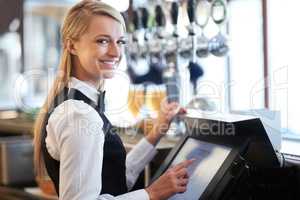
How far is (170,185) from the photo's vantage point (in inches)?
41.1

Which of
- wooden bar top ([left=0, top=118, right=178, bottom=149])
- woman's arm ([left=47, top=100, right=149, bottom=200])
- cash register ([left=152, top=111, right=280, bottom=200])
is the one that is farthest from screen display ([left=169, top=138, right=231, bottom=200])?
wooden bar top ([left=0, top=118, right=178, bottom=149])

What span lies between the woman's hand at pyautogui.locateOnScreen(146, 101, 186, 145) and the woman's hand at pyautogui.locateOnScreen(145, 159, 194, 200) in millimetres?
356

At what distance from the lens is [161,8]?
212 centimetres

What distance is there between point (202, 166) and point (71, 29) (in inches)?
18.0

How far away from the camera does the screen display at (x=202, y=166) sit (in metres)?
1.08

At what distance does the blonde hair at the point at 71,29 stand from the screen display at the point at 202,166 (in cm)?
37

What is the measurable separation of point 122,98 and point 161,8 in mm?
467

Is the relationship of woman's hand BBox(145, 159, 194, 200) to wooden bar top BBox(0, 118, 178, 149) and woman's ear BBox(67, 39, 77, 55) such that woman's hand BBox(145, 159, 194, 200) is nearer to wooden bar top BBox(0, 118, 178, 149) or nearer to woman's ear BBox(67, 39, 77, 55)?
woman's ear BBox(67, 39, 77, 55)

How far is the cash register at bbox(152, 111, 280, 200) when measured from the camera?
1.01 metres

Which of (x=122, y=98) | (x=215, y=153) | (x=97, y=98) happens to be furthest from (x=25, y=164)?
(x=215, y=153)

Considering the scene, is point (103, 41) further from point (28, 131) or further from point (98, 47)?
point (28, 131)

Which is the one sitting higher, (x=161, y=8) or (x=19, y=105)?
(x=161, y=8)

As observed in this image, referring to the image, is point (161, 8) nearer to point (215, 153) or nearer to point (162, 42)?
point (162, 42)

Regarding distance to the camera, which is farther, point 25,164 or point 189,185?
point 25,164
